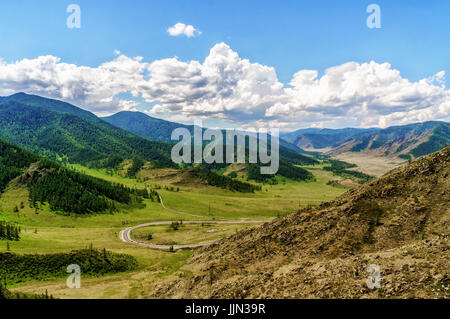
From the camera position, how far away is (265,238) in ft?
218

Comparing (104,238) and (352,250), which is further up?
(352,250)

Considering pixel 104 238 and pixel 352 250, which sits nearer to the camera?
pixel 352 250

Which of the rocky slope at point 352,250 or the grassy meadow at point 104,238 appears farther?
the grassy meadow at point 104,238

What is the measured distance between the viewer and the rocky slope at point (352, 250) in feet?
113

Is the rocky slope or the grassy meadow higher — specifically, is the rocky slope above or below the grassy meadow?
above

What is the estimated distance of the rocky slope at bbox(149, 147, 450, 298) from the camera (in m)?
34.6

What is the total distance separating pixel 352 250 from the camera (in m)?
49.9

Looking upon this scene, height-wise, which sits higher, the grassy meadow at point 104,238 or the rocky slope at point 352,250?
the rocky slope at point 352,250

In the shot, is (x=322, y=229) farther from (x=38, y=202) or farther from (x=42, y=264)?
(x=38, y=202)
